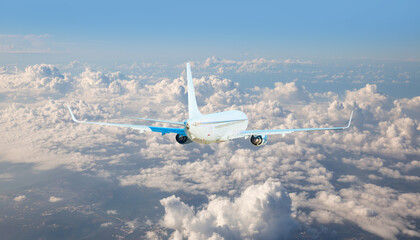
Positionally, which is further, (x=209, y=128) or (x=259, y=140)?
(x=259, y=140)

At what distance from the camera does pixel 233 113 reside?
4728cm

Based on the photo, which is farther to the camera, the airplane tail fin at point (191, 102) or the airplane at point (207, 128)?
the airplane tail fin at point (191, 102)

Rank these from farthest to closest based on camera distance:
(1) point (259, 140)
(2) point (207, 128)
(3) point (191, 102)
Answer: (3) point (191, 102), (1) point (259, 140), (2) point (207, 128)

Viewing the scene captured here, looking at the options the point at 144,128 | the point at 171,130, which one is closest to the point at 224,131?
the point at 171,130

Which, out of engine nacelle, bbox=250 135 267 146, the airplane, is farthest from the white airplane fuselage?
engine nacelle, bbox=250 135 267 146

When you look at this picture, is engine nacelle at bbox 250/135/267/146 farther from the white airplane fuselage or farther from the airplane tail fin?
the airplane tail fin

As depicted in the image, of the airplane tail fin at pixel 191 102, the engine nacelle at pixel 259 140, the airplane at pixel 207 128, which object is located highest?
the airplane tail fin at pixel 191 102

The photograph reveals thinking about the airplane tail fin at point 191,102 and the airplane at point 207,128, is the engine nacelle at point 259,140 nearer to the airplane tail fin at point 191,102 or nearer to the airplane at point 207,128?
the airplane at point 207,128

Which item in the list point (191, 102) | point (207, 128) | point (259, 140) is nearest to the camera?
point (207, 128)

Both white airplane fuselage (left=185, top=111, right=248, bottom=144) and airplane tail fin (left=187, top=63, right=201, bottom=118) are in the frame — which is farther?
airplane tail fin (left=187, top=63, right=201, bottom=118)

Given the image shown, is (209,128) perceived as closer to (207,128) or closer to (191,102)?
(207,128)

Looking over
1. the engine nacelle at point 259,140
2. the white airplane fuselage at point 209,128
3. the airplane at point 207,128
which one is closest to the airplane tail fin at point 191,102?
the airplane at point 207,128

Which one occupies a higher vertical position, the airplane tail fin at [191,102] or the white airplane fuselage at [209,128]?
the airplane tail fin at [191,102]

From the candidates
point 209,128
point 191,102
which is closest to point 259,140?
point 209,128
